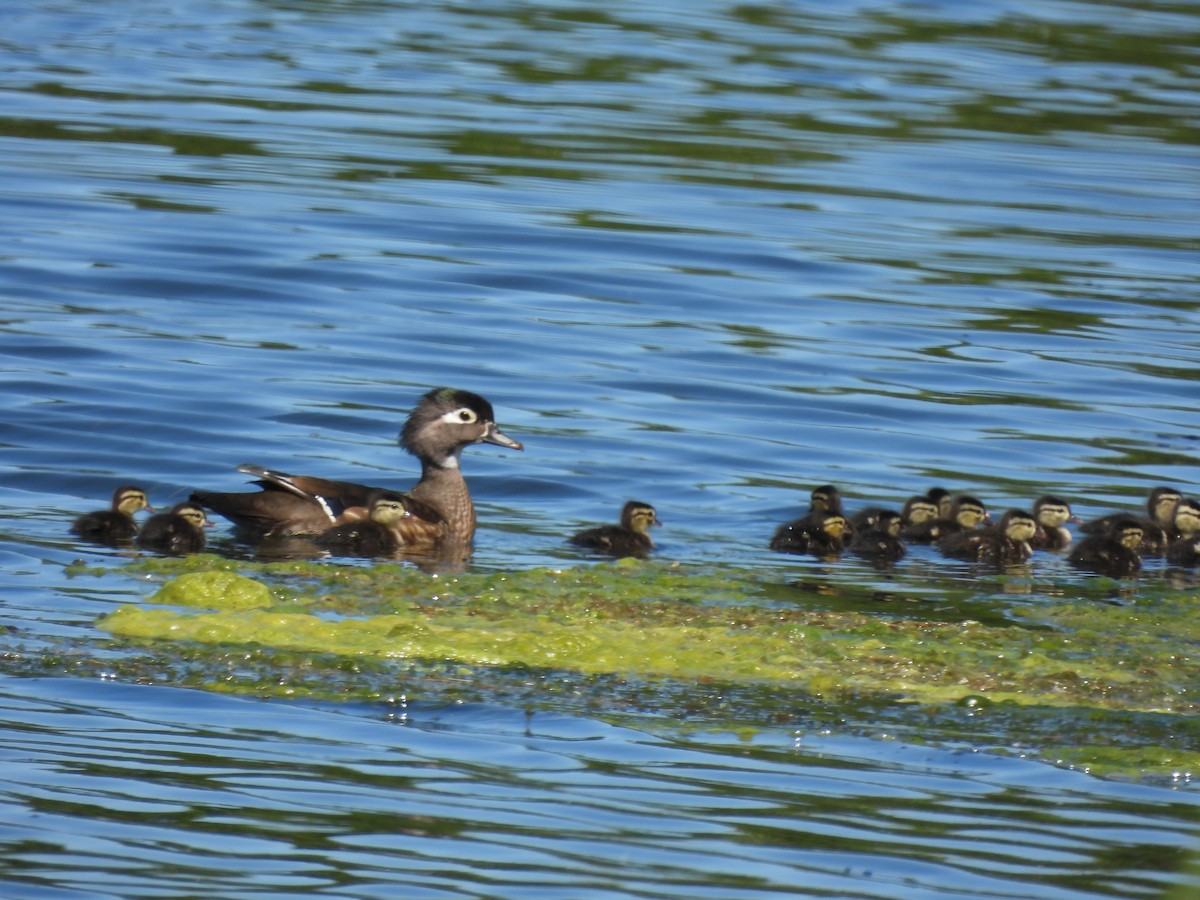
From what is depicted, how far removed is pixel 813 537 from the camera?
1110 cm

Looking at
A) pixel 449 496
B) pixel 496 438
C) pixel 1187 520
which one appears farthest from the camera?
pixel 496 438

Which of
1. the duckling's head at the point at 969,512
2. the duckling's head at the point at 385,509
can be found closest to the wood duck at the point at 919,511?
the duckling's head at the point at 969,512

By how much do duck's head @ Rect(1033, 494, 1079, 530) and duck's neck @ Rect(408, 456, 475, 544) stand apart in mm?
2966

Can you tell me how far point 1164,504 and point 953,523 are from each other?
126 centimetres

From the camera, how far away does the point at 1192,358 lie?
16.2 m

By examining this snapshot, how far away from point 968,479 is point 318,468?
3.81m

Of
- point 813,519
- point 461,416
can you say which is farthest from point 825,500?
point 461,416

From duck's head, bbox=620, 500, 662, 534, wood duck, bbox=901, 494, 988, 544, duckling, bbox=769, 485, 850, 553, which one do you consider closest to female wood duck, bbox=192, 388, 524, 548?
duck's head, bbox=620, 500, 662, 534

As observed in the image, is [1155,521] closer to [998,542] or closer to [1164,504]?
[1164,504]

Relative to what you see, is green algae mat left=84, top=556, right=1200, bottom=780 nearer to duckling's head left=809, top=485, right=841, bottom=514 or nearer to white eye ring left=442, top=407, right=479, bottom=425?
duckling's head left=809, top=485, right=841, bottom=514

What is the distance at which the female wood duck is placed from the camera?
1109cm

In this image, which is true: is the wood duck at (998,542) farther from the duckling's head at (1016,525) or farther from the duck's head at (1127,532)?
the duck's head at (1127,532)

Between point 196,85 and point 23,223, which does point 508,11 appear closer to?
point 196,85

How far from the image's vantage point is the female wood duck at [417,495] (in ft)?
36.4
